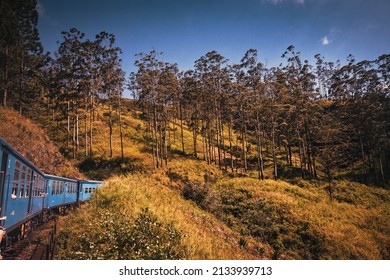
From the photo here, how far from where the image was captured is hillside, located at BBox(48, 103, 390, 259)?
866 centimetres

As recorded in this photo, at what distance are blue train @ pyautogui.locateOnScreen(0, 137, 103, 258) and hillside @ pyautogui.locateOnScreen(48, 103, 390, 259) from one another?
5.23ft

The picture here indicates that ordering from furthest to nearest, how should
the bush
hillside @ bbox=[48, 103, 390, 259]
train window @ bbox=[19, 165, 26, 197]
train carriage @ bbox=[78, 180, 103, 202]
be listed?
1. the bush
2. train carriage @ bbox=[78, 180, 103, 202]
3. train window @ bbox=[19, 165, 26, 197]
4. hillside @ bbox=[48, 103, 390, 259]

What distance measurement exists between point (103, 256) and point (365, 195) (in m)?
28.2

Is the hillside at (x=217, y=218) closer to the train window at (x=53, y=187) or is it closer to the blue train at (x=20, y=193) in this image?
the blue train at (x=20, y=193)

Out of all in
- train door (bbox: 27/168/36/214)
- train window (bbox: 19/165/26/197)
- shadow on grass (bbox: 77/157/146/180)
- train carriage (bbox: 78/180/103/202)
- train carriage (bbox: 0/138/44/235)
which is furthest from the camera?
shadow on grass (bbox: 77/157/146/180)

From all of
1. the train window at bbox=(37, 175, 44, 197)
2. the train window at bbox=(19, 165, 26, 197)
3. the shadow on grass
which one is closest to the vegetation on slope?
the train window at bbox=(19, 165, 26, 197)

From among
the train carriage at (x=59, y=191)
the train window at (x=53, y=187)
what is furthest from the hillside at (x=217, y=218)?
the train window at (x=53, y=187)

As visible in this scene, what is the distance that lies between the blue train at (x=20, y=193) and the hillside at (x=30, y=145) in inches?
340

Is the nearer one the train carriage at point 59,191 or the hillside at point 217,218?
the hillside at point 217,218

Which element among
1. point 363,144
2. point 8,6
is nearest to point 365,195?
point 363,144

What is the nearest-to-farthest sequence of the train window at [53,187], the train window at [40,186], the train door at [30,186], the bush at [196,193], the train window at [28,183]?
the train window at [28,183] → the train door at [30,186] → the train window at [40,186] → the train window at [53,187] → the bush at [196,193]

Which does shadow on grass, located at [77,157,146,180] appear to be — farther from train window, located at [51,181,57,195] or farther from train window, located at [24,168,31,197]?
train window, located at [24,168,31,197]

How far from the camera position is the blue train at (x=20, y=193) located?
7.85m
